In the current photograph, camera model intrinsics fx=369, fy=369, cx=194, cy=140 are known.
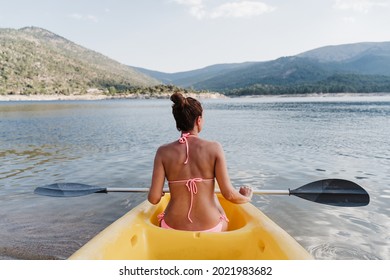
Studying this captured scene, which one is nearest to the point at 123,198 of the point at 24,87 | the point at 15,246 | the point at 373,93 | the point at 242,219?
the point at 15,246

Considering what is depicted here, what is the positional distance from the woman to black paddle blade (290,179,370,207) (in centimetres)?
216

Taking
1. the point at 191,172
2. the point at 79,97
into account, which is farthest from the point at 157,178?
the point at 79,97

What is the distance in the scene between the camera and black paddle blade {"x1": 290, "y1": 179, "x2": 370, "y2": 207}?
209 inches

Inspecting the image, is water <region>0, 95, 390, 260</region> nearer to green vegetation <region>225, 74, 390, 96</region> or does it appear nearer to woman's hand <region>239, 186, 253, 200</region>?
woman's hand <region>239, 186, 253, 200</region>

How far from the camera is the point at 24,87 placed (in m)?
110

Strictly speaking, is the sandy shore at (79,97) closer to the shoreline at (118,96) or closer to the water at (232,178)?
the shoreline at (118,96)

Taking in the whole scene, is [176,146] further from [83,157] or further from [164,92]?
[164,92]

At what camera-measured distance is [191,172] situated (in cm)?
332

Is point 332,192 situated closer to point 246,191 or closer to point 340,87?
point 246,191

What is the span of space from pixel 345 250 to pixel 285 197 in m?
2.66

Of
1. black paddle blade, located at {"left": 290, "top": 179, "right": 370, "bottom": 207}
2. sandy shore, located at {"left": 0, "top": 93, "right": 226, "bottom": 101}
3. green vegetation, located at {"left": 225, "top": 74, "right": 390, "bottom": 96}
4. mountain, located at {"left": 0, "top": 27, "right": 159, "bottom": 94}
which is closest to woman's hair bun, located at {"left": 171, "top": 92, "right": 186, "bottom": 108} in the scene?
black paddle blade, located at {"left": 290, "top": 179, "right": 370, "bottom": 207}

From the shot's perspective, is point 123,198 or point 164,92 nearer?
point 123,198

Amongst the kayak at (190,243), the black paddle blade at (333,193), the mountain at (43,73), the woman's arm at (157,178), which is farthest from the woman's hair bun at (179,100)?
the mountain at (43,73)

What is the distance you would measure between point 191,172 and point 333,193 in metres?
2.91
